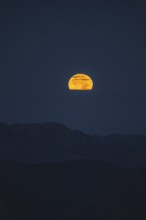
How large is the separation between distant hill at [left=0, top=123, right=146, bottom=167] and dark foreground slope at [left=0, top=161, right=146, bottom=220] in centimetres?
2945

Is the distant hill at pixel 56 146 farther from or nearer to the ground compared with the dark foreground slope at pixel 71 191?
farther from the ground

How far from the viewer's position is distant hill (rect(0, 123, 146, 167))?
317 ft

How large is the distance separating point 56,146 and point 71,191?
2122 inches

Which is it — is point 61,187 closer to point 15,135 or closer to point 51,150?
point 51,150

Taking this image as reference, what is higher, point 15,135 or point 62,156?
point 15,135

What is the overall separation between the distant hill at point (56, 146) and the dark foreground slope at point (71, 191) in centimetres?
2945

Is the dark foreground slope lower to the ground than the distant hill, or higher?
lower

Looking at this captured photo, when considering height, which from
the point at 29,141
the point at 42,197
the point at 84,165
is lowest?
the point at 42,197

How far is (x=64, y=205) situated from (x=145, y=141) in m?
83.5

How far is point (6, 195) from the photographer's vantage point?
4938 centimetres

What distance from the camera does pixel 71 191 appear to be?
54250 mm

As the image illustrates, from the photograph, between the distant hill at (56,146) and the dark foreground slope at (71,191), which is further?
the distant hill at (56,146)

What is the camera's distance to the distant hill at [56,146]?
317 feet

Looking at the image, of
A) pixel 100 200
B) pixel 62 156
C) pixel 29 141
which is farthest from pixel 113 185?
pixel 29 141
